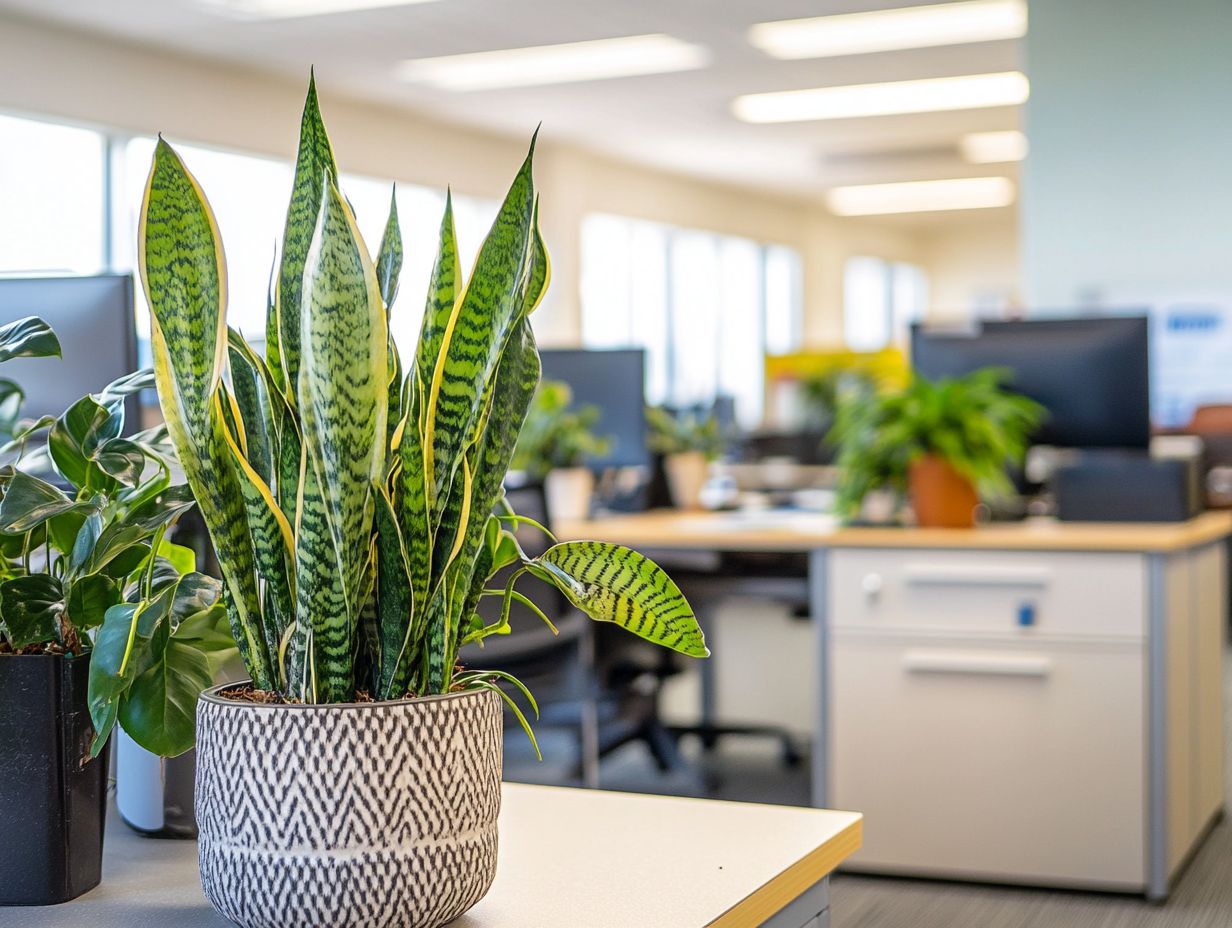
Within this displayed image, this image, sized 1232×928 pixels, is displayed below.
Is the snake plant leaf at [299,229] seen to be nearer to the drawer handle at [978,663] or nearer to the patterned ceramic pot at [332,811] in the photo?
the patterned ceramic pot at [332,811]

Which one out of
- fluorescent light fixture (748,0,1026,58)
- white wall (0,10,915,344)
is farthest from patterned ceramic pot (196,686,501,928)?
white wall (0,10,915,344)

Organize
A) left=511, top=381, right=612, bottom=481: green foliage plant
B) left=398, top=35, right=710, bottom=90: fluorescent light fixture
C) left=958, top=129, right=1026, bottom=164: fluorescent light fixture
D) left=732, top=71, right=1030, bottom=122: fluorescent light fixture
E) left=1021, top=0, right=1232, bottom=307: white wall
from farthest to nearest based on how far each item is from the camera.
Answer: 1. left=958, top=129, right=1026, bottom=164: fluorescent light fixture
2. left=732, top=71, right=1030, bottom=122: fluorescent light fixture
3. left=398, top=35, right=710, bottom=90: fluorescent light fixture
4. left=1021, top=0, right=1232, bottom=307: white wall
5. left=511, top=381, right=612, bottom=481: green foliage plant

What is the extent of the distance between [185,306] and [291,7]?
5320mm

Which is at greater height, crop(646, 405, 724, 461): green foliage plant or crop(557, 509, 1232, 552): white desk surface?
crop(646, 405, 724, 461): green foliage plant

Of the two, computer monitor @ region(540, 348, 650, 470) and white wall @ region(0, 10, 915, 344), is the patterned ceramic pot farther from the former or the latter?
white wall @ region(0, 10, 915, 344)

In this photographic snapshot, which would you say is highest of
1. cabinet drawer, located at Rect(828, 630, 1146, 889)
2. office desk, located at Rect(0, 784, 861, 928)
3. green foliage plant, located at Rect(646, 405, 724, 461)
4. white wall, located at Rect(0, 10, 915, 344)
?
white wall, located at Rect(0, 10, 915, 344)

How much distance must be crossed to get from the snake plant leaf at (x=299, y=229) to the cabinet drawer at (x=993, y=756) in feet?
7.36

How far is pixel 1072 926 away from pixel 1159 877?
23cm

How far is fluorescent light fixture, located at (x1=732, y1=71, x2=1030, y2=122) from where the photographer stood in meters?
7.09

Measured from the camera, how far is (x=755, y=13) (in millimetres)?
5754

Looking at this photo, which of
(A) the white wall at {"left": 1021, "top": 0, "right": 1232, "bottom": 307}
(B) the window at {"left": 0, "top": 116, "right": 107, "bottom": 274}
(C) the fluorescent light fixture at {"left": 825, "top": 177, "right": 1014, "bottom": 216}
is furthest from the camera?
(C) the fluorescent light fixture at {"left": 825, "top": 177, "right": 1014, "bottom": 216}

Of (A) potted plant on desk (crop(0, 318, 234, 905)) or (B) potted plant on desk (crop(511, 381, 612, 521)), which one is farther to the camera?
(B) potted plant on desk (crop(511, 381, 612, 521))

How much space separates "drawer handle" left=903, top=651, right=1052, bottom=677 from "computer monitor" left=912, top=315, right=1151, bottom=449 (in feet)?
2.11

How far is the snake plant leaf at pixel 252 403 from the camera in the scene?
79 cm
